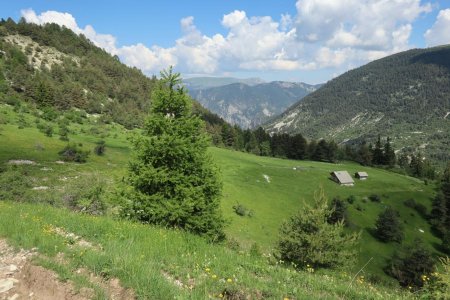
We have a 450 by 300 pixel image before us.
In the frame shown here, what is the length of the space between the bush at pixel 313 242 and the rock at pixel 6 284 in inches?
925

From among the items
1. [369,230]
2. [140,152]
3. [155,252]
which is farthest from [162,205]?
[369,230]

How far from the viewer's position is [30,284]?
750 cm

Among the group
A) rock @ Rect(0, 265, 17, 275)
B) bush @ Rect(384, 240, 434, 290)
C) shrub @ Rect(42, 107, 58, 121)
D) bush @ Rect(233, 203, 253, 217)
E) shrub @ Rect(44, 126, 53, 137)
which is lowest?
bush @ Rect(384, 240, 434, 290)

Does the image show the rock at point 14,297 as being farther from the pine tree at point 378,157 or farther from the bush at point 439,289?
the pine tree at point 378,157

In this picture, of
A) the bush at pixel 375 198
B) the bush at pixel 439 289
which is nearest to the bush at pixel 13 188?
the bush at pixel 439 289

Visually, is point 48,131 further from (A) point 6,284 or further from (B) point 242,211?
(A) point 6,284

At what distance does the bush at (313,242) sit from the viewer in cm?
2888

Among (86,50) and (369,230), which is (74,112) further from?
(369,230)

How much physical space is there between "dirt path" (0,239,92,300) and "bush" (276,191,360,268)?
22988 millimetres

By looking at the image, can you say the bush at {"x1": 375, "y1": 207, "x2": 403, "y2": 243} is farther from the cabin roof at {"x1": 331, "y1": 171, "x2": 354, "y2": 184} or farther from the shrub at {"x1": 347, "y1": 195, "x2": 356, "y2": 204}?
the cabin roof at {"x1": 331, "y1": 171, "x2": 354, "y2": 184}

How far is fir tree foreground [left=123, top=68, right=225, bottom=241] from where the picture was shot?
19.7 meters

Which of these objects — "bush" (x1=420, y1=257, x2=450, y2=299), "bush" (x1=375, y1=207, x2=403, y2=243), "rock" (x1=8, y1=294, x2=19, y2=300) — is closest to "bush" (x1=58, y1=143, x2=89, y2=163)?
"rock" (x1=8, y1=294, x2=19, y2=300)

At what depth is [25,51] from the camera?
142125 millimetres

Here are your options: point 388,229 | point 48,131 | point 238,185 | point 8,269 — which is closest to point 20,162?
point 48,131
